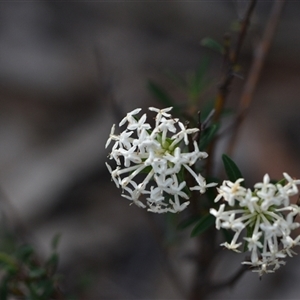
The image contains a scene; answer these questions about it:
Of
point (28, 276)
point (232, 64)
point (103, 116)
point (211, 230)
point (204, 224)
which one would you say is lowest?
point (103, 116)

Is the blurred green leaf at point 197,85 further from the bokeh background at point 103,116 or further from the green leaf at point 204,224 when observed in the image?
the bokeh background at point 103,116

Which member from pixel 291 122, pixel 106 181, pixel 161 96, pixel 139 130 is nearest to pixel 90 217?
pixel 106 181

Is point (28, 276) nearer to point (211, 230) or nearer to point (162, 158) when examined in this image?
point (211, 230)

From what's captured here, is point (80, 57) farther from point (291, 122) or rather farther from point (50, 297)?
point (50, 297)

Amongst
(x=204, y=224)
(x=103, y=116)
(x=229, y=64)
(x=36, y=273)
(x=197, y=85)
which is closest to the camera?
(x=204, y=224)

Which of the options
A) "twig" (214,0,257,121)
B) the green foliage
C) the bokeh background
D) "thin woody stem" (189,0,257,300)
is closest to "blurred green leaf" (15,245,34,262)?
the green foliage

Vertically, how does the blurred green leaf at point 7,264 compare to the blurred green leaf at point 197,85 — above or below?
below

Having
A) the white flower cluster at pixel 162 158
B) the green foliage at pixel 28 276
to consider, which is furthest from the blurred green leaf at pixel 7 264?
the white flower cluster at pixel 162 158

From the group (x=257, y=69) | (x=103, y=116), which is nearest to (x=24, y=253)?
(x=257, y=69)

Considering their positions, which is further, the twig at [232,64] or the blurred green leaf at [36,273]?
the blurred green leaf at [36,273]
